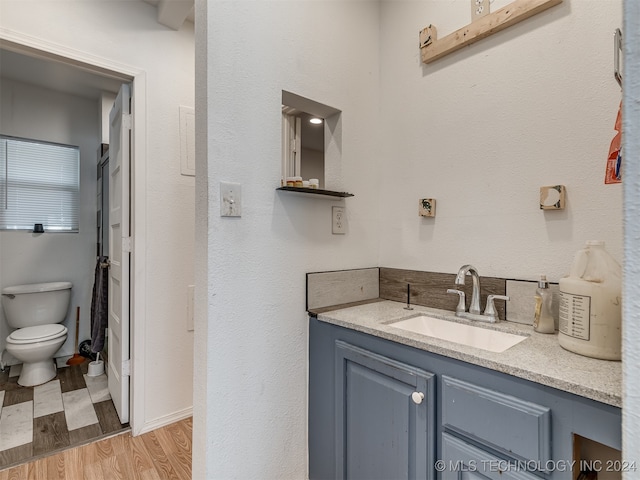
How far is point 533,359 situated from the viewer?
84 cm

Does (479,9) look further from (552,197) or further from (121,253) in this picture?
(121,253)

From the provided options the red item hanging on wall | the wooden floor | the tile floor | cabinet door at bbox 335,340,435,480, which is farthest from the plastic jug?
the tile floor

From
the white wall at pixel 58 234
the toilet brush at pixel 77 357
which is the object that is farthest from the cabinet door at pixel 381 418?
the white wall at pixel 58 234

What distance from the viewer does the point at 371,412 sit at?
1.13 metres

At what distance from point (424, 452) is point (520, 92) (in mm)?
1307

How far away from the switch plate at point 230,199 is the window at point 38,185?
2721mm

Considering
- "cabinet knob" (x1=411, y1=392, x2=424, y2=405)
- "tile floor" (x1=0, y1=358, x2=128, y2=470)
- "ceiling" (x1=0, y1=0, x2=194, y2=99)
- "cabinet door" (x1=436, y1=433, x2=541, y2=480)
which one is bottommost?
"tile floor" (x1=0, y1=358, x2=128, y2=470)

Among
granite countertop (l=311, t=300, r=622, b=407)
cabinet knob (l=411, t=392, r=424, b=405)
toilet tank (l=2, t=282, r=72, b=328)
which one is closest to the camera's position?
granite countertop (l=311, t=300, r=622, b=407)

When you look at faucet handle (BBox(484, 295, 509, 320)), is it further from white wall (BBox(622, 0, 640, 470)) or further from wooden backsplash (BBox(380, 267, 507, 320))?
white wall (BBox(622, 0, 640, 470))

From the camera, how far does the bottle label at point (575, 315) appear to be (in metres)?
0.84

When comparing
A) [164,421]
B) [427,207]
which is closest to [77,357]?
[164,421]

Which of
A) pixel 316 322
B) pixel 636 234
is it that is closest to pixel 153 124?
pixel 316 322

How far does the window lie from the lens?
275 cm

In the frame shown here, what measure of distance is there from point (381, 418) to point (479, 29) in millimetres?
1539
